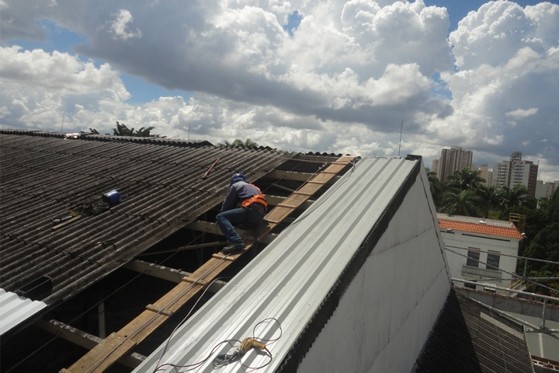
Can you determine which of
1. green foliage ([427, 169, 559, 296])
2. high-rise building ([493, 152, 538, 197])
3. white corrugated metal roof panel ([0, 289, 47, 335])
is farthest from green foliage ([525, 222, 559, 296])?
high-rise building ([493, 152, 538, 197])

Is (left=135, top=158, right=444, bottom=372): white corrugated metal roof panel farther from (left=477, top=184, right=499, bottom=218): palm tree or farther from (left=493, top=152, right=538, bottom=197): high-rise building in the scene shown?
(left=493, top=152, right=538, bottom=197): high-rise building

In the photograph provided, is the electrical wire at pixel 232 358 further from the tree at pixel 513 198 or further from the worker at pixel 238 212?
the tree at pixel 513 198

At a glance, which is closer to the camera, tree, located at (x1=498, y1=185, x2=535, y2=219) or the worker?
the worker

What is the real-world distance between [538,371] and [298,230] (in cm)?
1619

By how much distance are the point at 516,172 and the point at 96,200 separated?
400 ft

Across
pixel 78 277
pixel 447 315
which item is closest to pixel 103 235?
pixel 78 277

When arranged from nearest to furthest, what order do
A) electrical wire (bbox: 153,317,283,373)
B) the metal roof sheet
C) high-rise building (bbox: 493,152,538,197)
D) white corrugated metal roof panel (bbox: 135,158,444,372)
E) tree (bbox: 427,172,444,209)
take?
electrical wire (bbox: 153,317,283,373) → white corrugated metal roof panel (bbox: 135,158,444,372) → the metal roof sheet → tree (bbox: 427,172,444,209) → high-rise building (bbox: 493,152,538,197)

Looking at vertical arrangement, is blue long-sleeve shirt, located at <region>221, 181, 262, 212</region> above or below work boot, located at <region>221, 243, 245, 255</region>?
above

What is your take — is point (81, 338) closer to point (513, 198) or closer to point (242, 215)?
point (242, 215)

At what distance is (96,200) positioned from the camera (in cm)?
726

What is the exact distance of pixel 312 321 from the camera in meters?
3.67

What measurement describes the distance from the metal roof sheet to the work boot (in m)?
1.12

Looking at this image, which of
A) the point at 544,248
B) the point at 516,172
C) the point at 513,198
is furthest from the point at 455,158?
the point at 544,248

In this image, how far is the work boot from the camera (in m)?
5.32
